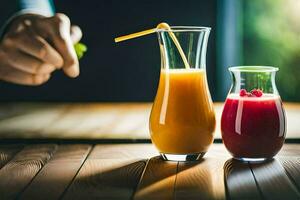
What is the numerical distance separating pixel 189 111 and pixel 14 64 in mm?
1230

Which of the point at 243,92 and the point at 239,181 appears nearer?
the point at 239,181

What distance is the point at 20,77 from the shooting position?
8.14ft

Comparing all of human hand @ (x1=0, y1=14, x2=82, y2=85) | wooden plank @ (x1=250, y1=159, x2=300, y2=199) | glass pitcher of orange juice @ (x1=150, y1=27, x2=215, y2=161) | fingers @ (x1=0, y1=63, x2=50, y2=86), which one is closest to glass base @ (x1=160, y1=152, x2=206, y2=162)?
glass pitcher of orange juice @ (x1=150, y1=27, x2=215, y2=161)

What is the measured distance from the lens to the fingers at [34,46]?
6.89 feet

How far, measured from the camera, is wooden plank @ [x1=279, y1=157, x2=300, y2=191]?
113 cm

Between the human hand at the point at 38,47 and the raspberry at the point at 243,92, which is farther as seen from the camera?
the human hand at the point at 38,47

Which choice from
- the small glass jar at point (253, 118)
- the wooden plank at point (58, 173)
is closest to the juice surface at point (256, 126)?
the small glass jar at point (253, 118)

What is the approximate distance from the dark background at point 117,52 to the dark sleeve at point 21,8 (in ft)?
0.40

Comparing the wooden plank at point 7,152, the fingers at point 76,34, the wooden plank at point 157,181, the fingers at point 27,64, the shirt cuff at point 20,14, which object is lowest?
the wooden plank at point 7,152

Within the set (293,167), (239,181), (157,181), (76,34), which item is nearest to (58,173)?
(157,181)

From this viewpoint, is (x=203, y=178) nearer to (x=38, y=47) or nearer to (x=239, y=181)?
(x=239, y=181)

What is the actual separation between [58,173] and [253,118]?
0.41 m

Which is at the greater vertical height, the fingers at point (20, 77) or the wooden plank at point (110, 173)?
the wooden plank at point (110, 173)

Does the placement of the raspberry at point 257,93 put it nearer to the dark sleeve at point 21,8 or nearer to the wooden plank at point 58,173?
the wooden plank at point 58,173
